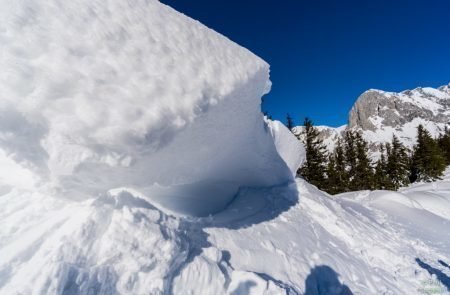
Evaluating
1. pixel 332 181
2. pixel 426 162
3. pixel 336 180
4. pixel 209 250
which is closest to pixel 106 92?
pixel 209 250

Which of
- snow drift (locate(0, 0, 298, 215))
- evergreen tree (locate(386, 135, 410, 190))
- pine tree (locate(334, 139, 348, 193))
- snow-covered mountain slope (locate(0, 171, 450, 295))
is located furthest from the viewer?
evergreen tree (locate(386, 135, 410, 190))

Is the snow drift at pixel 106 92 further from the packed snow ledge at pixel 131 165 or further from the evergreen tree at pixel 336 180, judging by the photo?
the evergreen tree at pixel 336 180

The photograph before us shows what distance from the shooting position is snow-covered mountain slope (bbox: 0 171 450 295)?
281 centimetres

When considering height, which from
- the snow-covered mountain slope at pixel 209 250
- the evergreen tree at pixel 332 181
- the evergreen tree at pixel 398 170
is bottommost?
the snow-covered mountain slope at pixel 209 250

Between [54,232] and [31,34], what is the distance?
2.10m

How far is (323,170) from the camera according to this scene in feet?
77.0

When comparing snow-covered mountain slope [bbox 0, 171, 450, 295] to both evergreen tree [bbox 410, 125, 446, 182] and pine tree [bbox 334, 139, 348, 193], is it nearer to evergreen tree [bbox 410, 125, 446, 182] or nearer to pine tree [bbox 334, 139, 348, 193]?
pine tree [bbox 334, 139, 348, 193]

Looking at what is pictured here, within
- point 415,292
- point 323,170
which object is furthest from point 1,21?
point 323,170

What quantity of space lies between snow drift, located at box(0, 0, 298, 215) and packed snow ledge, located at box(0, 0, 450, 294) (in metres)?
0.01

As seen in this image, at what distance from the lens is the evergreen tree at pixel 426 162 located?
32312 millimetres

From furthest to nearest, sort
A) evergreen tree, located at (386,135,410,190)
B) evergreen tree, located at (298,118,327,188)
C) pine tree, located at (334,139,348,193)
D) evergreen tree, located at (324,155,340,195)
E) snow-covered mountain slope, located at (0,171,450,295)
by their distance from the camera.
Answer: evergreen tree, located at (386,135,410,190), pine tree, located at (334,139,348,193), evergreen tree, located at (324,155,340,195), evergreen tree, located at (298,118,327,188), snow-covered mountain slope, located at (0,171,450,295)

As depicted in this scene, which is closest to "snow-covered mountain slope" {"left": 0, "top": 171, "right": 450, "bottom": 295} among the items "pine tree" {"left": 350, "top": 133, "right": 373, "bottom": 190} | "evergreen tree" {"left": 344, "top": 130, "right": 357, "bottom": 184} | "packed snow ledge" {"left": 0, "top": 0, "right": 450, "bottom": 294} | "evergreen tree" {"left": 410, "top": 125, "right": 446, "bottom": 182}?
"packed snow ledge" {"left": 0, "top": 0, "right": 450, "bottom": 294}

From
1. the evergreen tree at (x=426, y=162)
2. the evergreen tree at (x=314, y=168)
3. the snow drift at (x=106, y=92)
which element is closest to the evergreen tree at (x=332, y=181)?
the evergreen tree at (x=314, y=168)

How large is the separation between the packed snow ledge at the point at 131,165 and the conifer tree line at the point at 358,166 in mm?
18279
